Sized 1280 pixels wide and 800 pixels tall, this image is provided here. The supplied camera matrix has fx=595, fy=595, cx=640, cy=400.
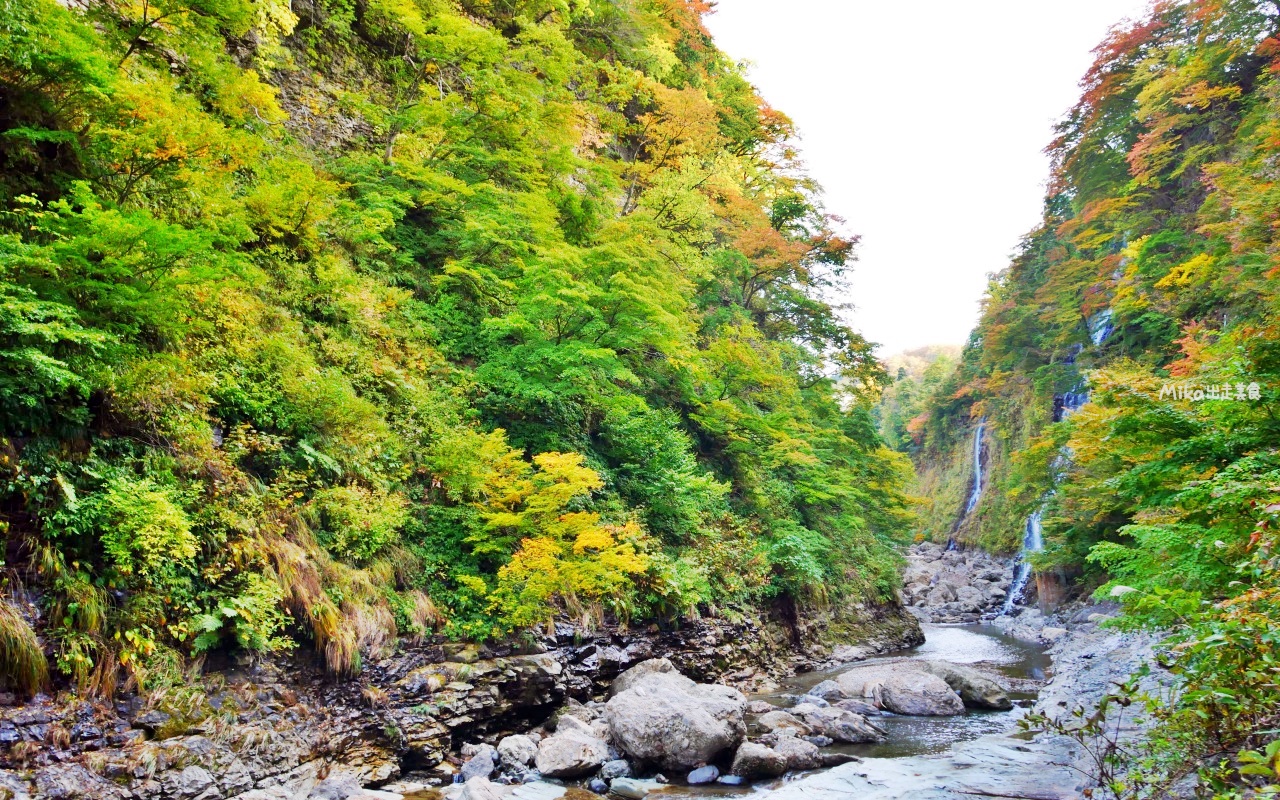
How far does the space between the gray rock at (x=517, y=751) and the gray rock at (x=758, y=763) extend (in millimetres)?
2678

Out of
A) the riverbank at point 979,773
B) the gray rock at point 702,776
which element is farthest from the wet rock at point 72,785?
the riverbank at point 979,773

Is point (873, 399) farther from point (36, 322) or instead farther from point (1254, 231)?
point (36, 322)

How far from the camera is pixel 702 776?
304 inches

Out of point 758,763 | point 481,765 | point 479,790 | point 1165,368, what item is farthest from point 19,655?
point 1165,368

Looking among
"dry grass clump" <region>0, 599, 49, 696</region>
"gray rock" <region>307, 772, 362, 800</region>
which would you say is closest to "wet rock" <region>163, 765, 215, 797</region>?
"gray rock" <region>307, 772, 362, 800</region>

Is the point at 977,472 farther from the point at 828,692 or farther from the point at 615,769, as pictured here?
the point at 615,769

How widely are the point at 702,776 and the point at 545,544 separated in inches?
147

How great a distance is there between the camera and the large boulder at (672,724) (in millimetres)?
7949

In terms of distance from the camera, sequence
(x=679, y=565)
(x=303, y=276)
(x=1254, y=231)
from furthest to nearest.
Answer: (x=1254, y=231), (x=679, y=565), (x=303, y=276)

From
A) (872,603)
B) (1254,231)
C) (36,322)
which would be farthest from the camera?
(872,603)

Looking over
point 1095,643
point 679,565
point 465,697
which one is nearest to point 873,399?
point 1095,643

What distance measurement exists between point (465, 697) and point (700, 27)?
28114 millimetres

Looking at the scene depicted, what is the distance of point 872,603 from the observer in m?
20.7

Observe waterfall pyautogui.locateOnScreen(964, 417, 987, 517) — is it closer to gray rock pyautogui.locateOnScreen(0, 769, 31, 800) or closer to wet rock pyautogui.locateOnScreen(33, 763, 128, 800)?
wet rock pyautogui.locateOnScreen(33, 763, 128, 800)
